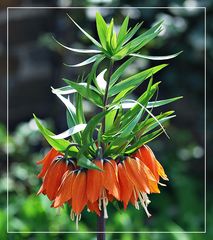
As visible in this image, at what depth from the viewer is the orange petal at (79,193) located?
1083 millimetres

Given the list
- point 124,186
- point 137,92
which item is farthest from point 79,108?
point 137,92

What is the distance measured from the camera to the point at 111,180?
108 cm

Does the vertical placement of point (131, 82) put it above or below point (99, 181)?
above

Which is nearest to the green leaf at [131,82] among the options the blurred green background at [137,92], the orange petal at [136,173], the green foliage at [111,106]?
the green foliage at [111,106]

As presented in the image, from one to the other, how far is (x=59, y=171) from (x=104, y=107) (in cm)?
11

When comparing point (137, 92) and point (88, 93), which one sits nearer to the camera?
point (88, 93)

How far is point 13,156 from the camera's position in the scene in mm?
2891

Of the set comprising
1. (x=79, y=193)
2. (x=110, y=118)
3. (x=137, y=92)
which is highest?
(x=137, y=92)

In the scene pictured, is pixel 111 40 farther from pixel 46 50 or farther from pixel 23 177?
pixel 46 50

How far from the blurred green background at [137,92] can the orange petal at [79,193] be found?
45.5 inches

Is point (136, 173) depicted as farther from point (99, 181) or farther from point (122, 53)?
point (122, 53)

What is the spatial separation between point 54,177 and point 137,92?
57.1 inches

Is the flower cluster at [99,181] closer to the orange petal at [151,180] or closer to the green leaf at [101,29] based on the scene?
the orange petal at [151,180]

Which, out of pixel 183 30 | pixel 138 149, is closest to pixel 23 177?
pixel 183 30
